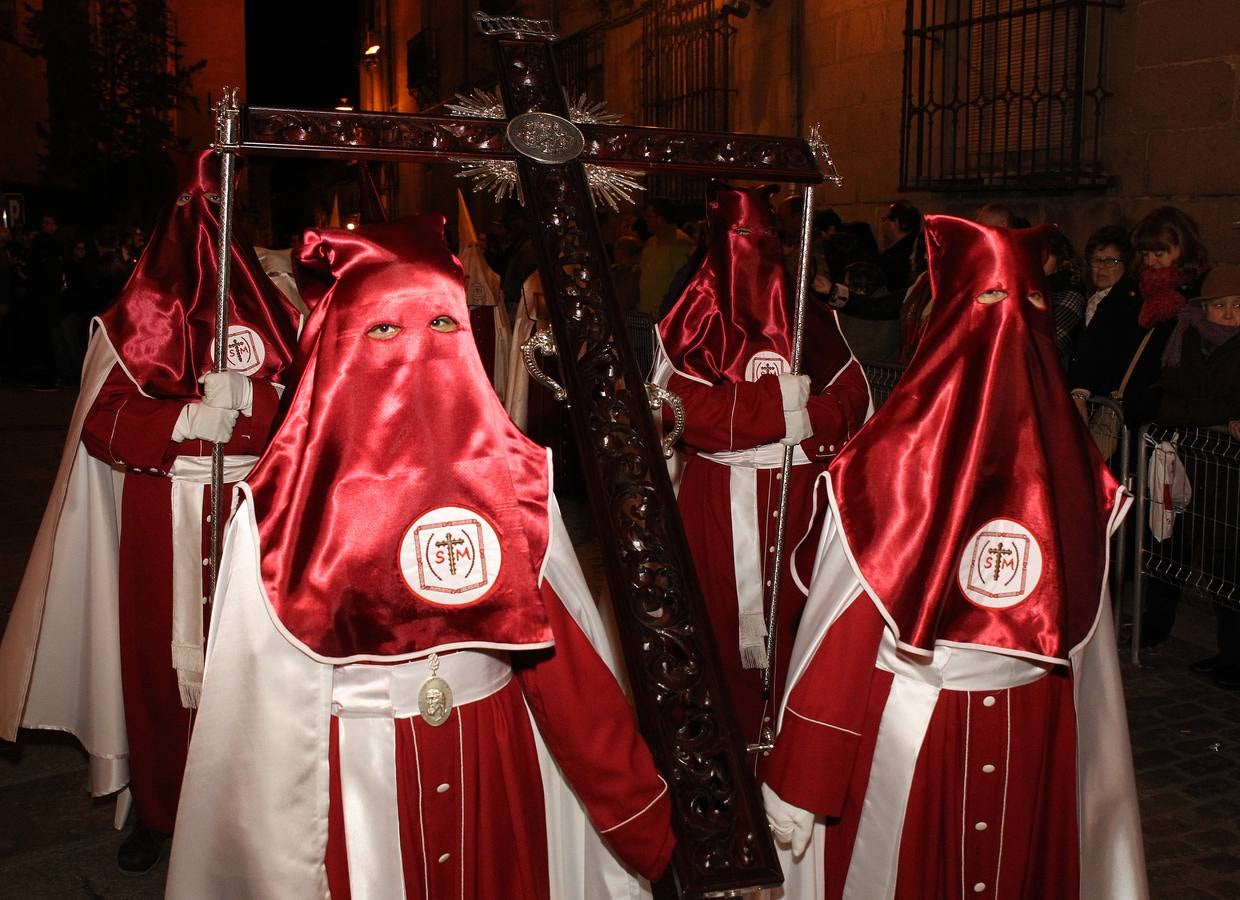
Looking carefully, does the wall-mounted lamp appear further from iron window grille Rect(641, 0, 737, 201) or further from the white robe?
the white robe

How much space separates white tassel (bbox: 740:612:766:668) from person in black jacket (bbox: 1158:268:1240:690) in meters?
2.45

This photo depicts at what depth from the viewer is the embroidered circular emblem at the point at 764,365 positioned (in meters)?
5.00

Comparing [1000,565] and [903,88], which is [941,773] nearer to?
[1000,565]

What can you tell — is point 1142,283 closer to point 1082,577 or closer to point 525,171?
point 1082,577

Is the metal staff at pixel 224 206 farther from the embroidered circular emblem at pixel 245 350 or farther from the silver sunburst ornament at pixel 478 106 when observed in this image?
the embroidered circular emblem at pixel 245 350

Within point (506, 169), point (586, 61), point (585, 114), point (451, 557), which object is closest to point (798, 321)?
point (585, 114)

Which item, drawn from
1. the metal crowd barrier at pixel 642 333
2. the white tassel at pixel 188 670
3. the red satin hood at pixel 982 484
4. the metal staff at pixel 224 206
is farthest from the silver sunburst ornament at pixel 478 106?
the metal crowd barrier at pixel 642 333

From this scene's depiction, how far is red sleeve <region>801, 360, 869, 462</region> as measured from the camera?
478 centimetres

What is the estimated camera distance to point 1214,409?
5875 millimetres

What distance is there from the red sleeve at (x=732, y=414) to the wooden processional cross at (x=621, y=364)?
1624 mm

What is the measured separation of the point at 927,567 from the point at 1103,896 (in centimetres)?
101

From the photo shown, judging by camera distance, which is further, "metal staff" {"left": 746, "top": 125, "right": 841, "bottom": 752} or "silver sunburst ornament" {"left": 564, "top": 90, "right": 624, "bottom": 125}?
"metal staff" {"left": 746, "top": 125, "right": 841, "bottom": 752}

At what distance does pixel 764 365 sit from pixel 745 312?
22cm

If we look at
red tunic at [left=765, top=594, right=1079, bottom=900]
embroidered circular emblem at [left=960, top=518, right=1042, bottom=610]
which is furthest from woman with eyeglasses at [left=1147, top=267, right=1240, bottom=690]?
embroidered circular emblem at [left=960, top=518, right=1042, bottom=610]
